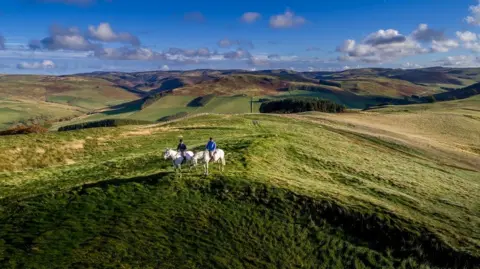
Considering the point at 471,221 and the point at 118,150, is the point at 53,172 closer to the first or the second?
the point at 118,150

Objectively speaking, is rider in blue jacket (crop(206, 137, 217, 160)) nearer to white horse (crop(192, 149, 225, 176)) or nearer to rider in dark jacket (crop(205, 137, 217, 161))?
rider in dark jacket (crop(205, 137, 217, 161))

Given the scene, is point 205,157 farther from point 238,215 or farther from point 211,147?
point 238,215

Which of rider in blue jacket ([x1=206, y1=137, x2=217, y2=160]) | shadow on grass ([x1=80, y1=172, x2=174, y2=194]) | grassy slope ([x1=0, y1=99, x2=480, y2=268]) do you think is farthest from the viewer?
rider in blue jacket ([x1=206, y1=137, x2=217, y2=160])

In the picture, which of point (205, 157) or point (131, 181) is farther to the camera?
point (205, 157)

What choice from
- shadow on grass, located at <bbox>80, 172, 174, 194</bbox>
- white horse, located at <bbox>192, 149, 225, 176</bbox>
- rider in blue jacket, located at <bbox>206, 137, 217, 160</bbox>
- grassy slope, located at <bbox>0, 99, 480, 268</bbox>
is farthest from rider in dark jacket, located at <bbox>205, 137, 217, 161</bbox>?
shadow on grass, located at <bbox>80, 172, 174, 194</bbox>

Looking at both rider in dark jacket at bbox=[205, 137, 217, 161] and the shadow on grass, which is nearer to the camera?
the shadow on grass

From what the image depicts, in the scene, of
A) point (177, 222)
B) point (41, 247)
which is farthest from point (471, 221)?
point (41, 247)

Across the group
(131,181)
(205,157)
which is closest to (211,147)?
(205,157)

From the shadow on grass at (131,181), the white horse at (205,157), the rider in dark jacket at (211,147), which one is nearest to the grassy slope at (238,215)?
the shadow on grass at (131,181)

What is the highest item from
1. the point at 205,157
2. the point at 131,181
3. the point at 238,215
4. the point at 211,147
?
the point at 211,147
